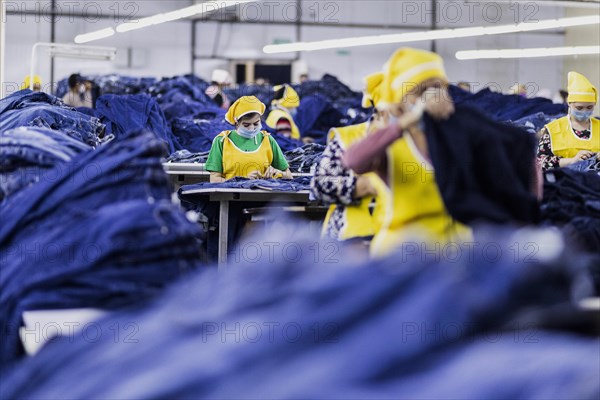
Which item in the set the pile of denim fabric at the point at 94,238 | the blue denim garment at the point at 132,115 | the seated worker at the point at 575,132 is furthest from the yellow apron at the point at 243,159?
the pile of denim fabric at the point at 94,238

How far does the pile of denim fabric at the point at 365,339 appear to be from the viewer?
1468 mm

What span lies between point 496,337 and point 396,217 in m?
1.11

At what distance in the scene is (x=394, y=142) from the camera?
8.31 feet

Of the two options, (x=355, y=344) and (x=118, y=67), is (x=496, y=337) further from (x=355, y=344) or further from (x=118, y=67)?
(x=118, y=67)

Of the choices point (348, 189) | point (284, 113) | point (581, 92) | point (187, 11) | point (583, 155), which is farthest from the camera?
point (187, 11)

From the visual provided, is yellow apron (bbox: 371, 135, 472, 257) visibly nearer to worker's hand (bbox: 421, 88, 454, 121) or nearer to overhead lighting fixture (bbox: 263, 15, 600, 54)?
worker's hand (bbox: 421, 88, 454, 121)

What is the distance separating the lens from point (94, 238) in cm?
224

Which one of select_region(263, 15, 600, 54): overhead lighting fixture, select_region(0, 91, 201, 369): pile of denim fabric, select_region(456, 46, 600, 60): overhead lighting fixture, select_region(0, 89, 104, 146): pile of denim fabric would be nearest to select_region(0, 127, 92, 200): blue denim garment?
select_region(0, 91, 201, 369): pile of denim fabric

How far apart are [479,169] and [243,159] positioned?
4429 millimetres

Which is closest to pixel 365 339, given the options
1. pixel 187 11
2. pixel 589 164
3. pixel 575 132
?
pixel 589 164

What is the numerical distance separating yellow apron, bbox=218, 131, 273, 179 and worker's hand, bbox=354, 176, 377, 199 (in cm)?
363

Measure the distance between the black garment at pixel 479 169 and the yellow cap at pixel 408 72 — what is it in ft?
0.44

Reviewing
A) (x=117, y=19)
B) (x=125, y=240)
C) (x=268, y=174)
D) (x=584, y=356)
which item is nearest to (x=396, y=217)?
(x=125, y=240)

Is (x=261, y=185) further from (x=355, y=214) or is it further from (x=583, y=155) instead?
(x=355, y=214)
